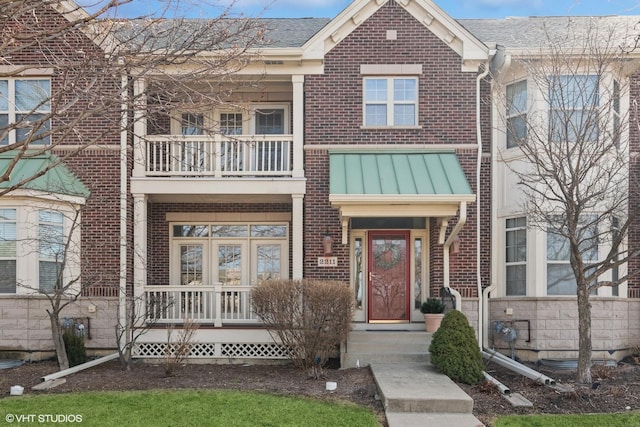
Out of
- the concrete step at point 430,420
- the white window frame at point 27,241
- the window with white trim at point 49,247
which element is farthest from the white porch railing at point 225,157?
the concrete step at point 430,420

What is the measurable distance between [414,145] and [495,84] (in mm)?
2165

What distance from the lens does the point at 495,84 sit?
443 inches

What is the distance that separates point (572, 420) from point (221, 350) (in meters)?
6.95

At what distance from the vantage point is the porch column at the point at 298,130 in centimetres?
1238

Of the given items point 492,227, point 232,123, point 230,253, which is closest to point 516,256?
point 492,227

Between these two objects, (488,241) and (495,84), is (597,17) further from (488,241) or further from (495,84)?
(488,241)

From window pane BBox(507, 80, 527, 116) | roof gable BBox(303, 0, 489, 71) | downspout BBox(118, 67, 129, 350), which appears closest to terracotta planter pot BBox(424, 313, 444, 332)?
window pane BBox(507, 80, 527, 116)

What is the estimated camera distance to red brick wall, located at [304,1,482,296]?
12484 mm

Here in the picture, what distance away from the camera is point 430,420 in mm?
7461

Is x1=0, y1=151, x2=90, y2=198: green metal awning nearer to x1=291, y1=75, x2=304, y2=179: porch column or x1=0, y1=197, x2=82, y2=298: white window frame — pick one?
x1=0, y1=197, x2=82, y2=298: white window frame

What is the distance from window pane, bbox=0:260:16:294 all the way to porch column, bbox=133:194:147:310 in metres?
2.33

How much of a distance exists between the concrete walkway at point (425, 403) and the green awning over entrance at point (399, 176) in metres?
3.70

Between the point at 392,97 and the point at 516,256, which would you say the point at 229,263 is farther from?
the point at 516,256

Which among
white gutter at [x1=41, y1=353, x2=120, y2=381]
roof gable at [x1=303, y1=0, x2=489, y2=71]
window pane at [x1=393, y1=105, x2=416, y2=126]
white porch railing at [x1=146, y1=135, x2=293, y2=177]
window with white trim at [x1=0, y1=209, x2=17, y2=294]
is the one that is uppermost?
roof gable at [x1=303, y1=0, x2=489, y2=71]
